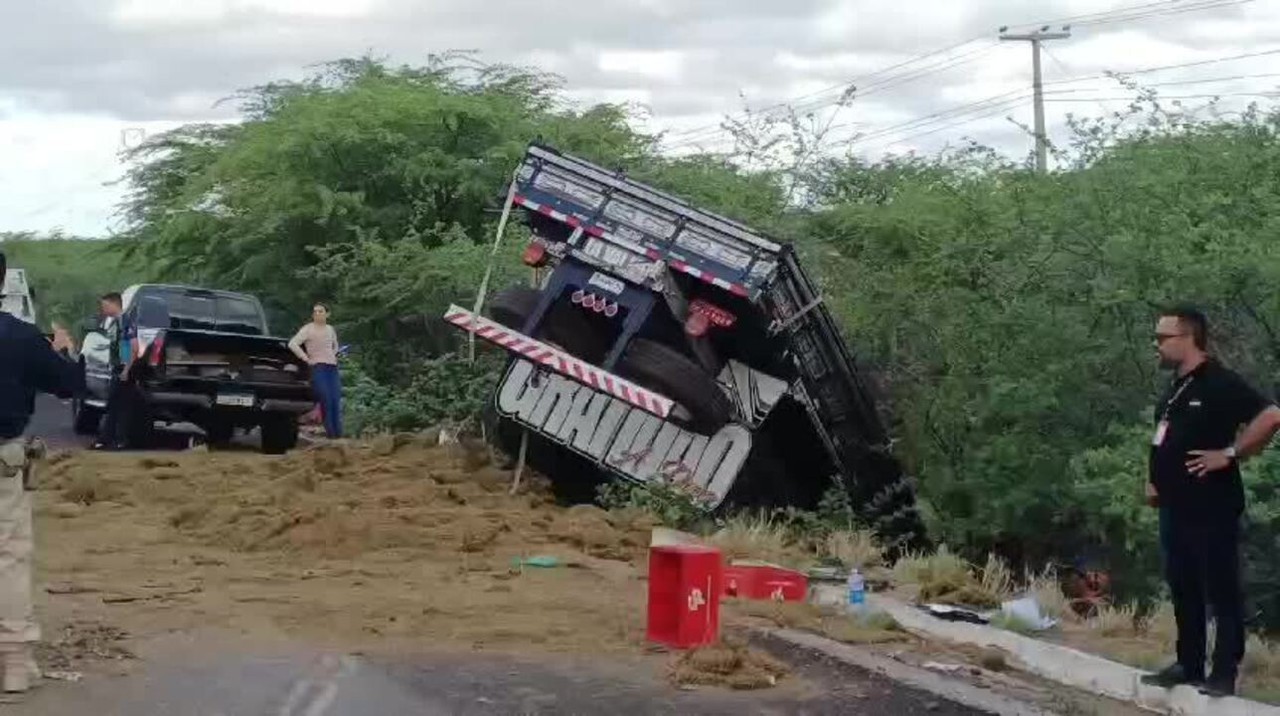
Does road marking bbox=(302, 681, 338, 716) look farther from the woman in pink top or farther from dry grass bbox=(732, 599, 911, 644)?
the woman in pink top

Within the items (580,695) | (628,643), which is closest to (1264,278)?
(628,643)

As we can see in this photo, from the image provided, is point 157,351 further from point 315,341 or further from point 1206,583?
point 1206,583

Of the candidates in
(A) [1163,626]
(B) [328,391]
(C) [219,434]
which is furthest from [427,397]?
(A) [1163,626]

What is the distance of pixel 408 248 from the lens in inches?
895

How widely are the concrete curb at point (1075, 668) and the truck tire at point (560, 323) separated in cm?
526

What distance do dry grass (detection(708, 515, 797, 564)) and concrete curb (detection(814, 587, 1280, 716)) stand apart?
1.77 meters

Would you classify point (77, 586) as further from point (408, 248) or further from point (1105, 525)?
point (408, 248)

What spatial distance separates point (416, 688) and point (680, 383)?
6.55 m

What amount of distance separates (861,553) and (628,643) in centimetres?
375

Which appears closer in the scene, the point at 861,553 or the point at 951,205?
the point at 861,553

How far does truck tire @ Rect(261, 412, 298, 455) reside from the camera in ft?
67.5

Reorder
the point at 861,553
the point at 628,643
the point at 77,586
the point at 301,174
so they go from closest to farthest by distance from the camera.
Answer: the point at 628,643 → the point at 77,586 → the point at 861,553 → the point at 301,174

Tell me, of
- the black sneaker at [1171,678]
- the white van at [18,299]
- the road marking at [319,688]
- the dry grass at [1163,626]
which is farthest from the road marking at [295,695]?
the white van at [18,299]

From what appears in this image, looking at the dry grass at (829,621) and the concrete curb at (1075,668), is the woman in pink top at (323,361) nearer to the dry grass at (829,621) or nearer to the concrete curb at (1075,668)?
the dry grass at (829,621)
